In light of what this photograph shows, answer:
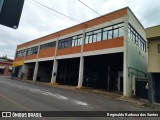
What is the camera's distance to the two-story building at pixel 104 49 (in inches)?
843

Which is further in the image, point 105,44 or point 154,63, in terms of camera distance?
point 105,44

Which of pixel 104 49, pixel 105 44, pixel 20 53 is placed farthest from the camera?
pixel 20 53

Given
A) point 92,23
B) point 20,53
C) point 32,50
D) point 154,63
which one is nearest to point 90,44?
point 92,23

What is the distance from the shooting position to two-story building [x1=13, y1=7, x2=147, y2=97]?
21406mm

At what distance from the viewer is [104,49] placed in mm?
23203

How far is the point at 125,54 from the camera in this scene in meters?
20.3

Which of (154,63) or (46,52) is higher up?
(46,52)

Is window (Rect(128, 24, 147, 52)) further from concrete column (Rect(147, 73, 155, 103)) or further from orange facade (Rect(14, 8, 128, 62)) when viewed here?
concrete column (Rect(147, 73, 155, 103))

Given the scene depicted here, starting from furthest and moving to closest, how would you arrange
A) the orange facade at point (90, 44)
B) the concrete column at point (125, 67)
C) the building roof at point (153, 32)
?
the orange facade at point (90, 44), the concrete column at point (125, 67), the building roof at point (153, 32)

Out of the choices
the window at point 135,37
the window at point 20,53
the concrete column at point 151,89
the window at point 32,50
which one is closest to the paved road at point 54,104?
the concrete column at point 151,89

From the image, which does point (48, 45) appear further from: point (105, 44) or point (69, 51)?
point (105, 44)

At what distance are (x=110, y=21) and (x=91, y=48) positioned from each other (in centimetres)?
508

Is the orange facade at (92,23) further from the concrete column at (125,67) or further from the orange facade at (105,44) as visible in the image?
the orange facade at (105,44)

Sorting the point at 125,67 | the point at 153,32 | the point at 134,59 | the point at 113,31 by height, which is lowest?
the point at 125,67
